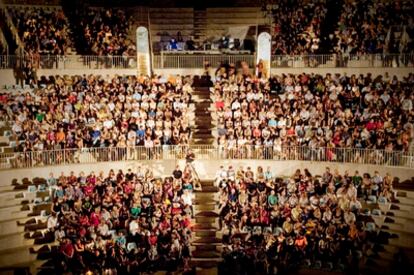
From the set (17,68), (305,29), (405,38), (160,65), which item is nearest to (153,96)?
(160,65)

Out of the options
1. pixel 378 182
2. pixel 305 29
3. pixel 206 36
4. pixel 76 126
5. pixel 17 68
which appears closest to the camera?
pixel 378 182

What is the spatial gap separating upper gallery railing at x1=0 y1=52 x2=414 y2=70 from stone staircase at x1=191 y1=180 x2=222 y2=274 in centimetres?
716

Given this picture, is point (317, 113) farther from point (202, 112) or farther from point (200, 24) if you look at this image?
point (200, 24)

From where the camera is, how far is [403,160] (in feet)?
81.8

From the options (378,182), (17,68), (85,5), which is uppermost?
(85,5)

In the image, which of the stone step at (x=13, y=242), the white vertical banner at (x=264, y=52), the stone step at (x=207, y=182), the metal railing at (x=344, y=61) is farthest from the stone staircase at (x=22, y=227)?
the metal railing at (x=344, y=61)

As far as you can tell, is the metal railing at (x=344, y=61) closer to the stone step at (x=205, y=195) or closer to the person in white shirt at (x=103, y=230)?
the stone step at (x=205, y=195)

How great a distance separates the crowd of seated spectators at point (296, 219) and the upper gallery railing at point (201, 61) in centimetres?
658

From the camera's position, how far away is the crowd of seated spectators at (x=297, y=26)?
103 feet

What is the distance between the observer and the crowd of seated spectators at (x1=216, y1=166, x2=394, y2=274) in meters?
22.0

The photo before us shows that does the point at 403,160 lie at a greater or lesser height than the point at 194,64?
lesser

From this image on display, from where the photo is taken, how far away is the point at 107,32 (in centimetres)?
3209

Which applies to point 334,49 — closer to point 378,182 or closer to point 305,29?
point 305,29

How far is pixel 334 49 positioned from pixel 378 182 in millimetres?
8646
